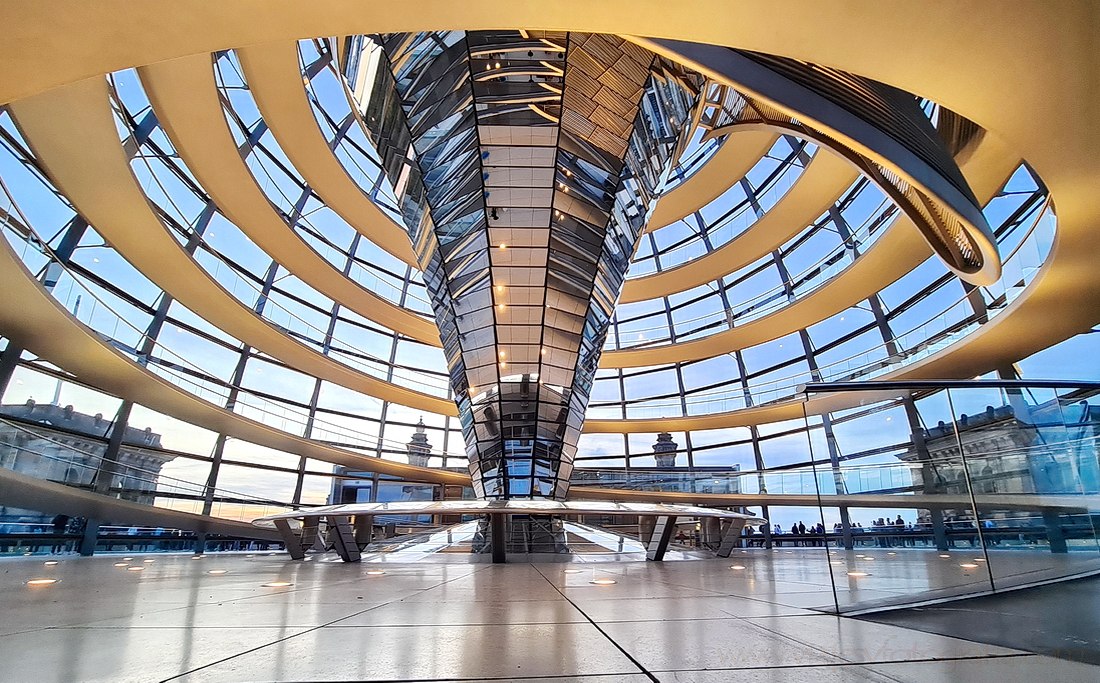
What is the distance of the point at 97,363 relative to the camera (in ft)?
53.4

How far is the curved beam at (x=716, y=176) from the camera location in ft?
79.3

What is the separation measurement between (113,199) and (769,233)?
80.6ft

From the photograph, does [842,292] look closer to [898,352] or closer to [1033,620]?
[898,352]

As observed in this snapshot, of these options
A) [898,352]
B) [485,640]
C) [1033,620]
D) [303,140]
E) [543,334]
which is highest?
[303,140]

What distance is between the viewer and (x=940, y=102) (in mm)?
6785

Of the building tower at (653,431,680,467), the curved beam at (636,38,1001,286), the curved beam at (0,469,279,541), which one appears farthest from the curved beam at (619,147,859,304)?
the curved beam at (0,469,279,541)

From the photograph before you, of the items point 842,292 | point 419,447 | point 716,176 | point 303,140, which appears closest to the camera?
point 303,140

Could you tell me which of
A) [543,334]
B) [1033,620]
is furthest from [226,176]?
[1033,620]

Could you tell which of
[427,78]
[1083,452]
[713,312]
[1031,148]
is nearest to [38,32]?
[427,78]

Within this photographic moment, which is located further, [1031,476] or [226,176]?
[226,176]

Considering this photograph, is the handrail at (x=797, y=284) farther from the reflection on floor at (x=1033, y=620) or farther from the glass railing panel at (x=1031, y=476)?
the reflection on floor at (x=1033, y=620)

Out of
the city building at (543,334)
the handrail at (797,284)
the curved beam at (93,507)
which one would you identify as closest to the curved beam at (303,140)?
the city building at (543,334)

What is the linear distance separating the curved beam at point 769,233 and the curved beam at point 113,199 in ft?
57.7

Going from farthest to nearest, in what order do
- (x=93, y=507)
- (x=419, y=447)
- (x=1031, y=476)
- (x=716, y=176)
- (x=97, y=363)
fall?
1. (x=419, y=447)
2. (x=716, y=176)
3. (x=97, y=363)
4. (x=93, y=507)
5. (x=1031, y=476)
